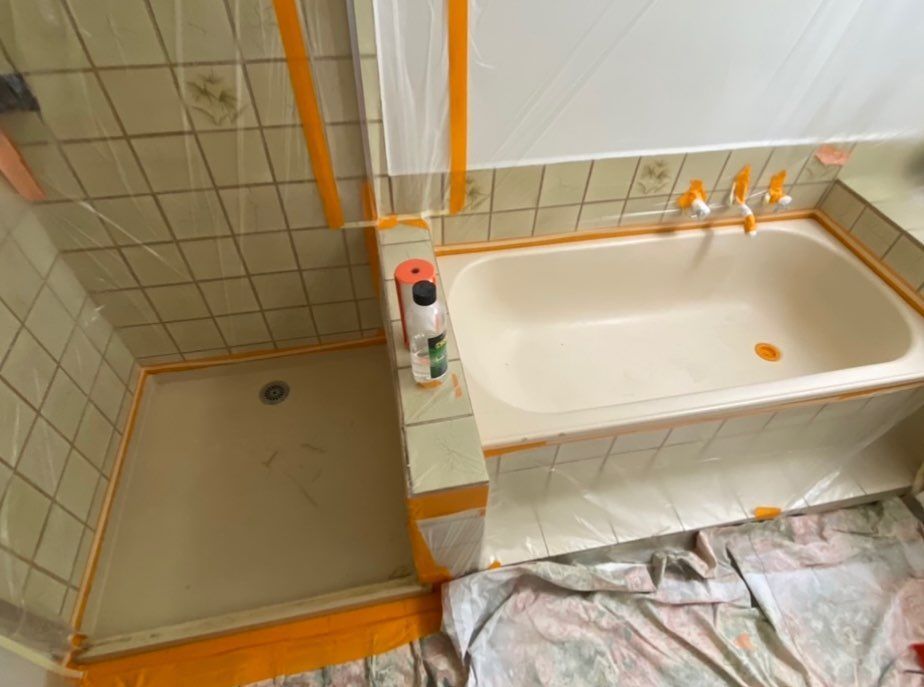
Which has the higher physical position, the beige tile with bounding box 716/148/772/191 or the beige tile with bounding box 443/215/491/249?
the beige tile with bounding box 443/215/491/249

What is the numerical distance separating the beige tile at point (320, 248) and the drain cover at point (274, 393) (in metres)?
0.41

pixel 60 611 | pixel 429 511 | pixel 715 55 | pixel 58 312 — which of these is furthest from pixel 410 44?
pixel 60 611

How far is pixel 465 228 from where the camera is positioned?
1295 mm

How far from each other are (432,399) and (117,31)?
857 millimetres

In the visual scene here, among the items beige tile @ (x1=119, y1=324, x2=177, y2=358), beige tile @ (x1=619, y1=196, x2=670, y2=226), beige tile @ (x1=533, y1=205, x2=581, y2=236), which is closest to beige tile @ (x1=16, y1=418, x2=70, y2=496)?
beige tile @ (x1=119, y1=324, x2=177, y2=358)

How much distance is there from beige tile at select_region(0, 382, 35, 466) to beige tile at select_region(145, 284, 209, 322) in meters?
0.40

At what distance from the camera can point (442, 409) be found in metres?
0.89

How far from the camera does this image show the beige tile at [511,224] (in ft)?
4.22

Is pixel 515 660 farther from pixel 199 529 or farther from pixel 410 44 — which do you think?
pixel 410 44

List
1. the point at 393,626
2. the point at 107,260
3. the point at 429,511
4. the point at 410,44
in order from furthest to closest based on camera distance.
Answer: the point at 107,260
the point at 393,626
the point at 410,44
the point at 429,511

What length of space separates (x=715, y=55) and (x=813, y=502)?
111 centimetres

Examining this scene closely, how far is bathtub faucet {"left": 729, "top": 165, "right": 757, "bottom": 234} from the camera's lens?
1.31 meters

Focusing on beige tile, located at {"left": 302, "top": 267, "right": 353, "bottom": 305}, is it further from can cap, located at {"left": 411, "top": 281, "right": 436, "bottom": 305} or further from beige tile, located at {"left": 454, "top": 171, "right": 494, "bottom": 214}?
can cap, located at {"left": 411, "top": 281, "right": 436, "bottom": 305}

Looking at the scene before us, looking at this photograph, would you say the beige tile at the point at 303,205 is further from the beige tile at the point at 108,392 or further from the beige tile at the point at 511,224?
the beige tile at the point at 108,392
